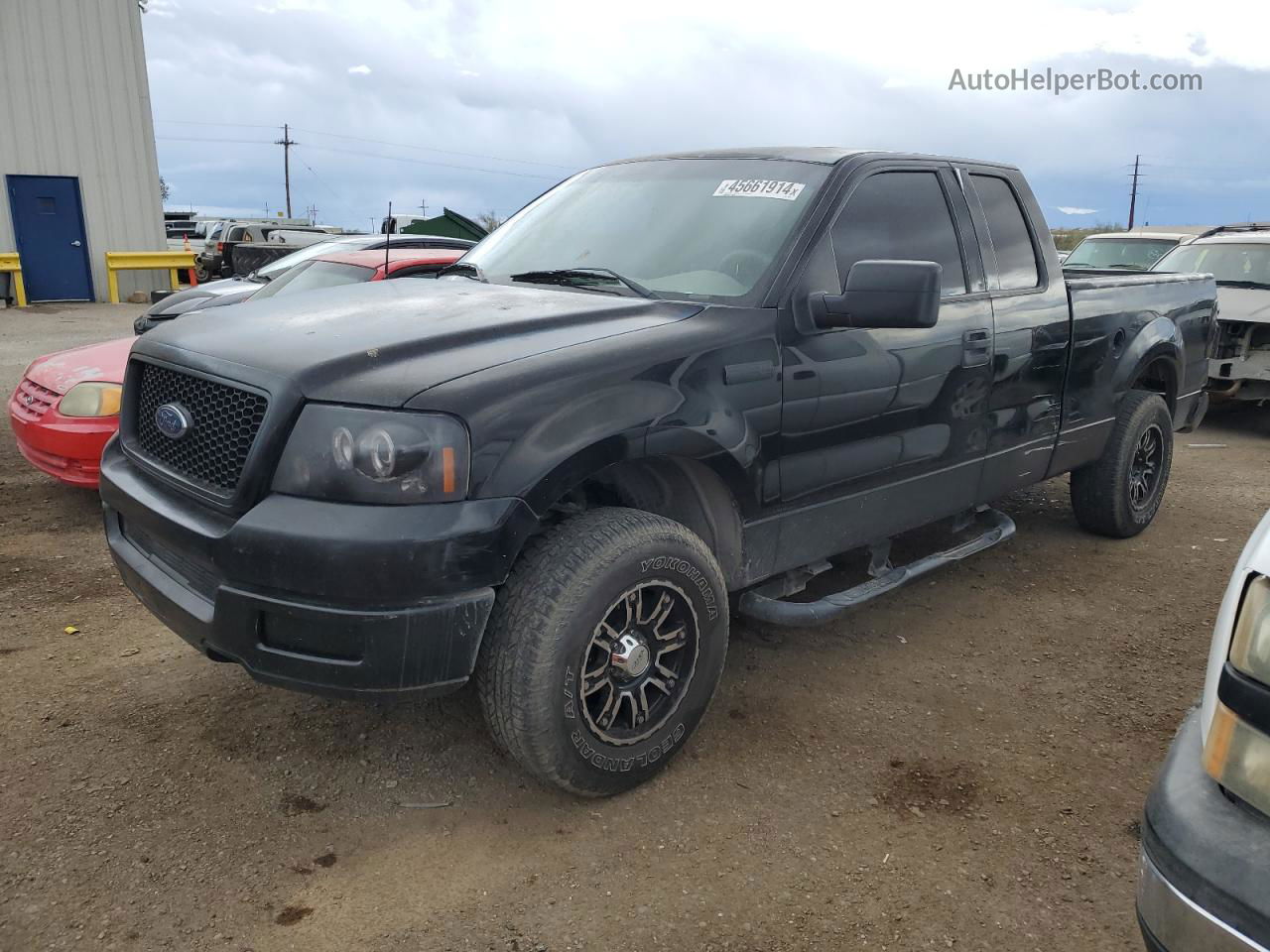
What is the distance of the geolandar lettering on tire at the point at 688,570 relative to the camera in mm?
2652

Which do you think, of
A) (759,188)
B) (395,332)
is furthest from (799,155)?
(395,332)

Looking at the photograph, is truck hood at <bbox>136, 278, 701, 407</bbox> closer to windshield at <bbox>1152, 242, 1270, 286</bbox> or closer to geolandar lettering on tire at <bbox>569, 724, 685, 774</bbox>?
geolandar lettering on tire at <bbox>569, 724, 685, 774</bbox>

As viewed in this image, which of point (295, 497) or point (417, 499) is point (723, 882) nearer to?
point (417, 499)

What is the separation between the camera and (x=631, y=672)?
2.72 m

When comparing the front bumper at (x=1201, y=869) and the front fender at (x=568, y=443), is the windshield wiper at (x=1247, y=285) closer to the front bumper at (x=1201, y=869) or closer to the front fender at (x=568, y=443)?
the front fender at (x=568, y=443)

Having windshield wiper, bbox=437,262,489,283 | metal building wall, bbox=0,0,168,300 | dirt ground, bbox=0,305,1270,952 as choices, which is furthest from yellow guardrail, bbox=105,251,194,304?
windshield wiper, bbox=437,262,489,283

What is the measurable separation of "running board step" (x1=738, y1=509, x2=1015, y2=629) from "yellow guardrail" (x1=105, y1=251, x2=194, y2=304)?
18.0m

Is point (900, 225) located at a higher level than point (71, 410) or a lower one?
higher

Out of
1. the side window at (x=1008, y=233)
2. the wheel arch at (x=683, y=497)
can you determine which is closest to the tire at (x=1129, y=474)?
the side window at (x=1008, y=233)

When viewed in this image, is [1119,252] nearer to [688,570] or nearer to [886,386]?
[886,386]

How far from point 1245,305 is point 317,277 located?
7.77m

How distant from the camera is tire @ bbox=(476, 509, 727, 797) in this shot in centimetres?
249

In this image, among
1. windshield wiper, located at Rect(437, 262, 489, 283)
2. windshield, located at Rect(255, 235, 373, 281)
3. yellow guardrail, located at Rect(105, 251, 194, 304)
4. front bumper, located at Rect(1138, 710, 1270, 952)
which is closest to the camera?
front bumper, located at Rect(1138, 710, 1270, 952)

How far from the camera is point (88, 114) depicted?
1769 cm
